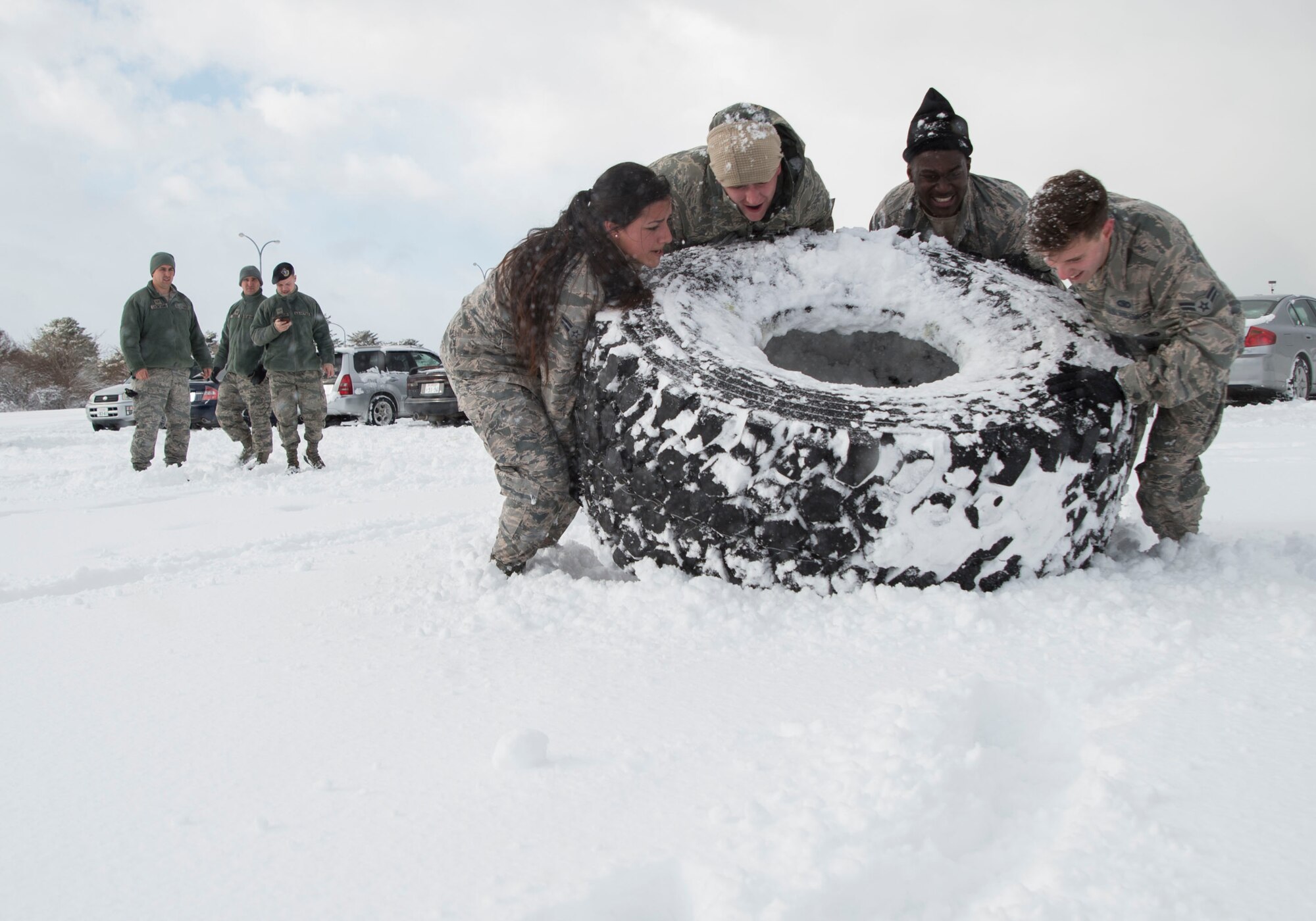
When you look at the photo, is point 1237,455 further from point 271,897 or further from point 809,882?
point 271,897

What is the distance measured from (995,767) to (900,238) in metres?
1.93

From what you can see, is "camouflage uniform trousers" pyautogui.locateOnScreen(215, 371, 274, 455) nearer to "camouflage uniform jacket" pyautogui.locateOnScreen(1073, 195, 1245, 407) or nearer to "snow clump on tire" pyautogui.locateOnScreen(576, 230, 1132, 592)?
"snow clump on tire" pyautogui.locateOnScreen(576, 230, 1132, 592)

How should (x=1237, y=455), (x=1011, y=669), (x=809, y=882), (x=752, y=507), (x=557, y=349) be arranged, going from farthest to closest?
1. (x=1237, y=455)
2. (x=557, y=349)
3. (x=752, y=507)
4. (x=1011, y=669)
5. (x=809, y=882)

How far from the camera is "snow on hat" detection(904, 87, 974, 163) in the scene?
9.85 feet

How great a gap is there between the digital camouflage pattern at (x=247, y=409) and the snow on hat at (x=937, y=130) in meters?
4.74

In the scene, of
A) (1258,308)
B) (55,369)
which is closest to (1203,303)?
(1258,308)

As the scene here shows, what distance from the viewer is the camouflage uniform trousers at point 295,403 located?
19.0ft

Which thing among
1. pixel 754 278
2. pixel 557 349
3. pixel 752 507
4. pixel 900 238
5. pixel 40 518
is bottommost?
pixel 40 518

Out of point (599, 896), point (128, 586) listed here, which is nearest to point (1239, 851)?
point (599, 896)

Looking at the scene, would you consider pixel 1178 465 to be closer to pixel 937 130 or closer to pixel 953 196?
pixel 953 196

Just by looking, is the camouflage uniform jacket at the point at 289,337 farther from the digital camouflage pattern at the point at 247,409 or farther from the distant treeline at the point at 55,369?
the distant treeline at the point at 55,369

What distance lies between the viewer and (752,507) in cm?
189

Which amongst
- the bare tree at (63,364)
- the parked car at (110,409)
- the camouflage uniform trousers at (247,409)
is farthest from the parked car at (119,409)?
the bare tree at (63,364)

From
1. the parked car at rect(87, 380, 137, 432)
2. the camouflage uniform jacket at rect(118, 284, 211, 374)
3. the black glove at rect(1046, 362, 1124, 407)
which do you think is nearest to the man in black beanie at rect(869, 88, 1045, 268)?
the black glove at rect(1046, 362, 1124, 407)
